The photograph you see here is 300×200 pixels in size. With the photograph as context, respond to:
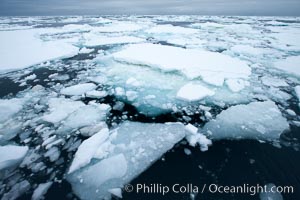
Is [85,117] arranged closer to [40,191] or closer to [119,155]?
[119,155]

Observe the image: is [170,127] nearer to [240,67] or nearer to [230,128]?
[230,128]

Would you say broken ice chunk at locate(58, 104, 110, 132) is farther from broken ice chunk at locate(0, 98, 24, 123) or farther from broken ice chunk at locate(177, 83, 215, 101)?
broken ice chunk at locate(177, 83, 215, 101)

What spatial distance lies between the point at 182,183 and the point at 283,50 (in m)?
6.86

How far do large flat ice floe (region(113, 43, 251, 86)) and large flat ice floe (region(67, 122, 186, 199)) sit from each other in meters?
1.89

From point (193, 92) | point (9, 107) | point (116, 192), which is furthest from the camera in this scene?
point (193, 92)

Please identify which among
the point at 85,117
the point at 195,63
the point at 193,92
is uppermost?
the point at 195,63

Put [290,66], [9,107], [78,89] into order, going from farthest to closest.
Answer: [290,66]
[78,89]
[9,107]

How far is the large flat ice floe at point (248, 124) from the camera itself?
2115 millimetres

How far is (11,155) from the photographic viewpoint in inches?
70.3

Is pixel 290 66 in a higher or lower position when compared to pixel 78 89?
higher

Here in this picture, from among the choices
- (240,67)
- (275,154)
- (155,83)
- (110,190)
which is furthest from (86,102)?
(240,67)

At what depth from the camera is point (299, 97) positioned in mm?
2928

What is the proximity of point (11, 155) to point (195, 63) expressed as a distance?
4.08 m

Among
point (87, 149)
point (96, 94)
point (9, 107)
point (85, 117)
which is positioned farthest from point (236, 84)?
point (9, 107)
